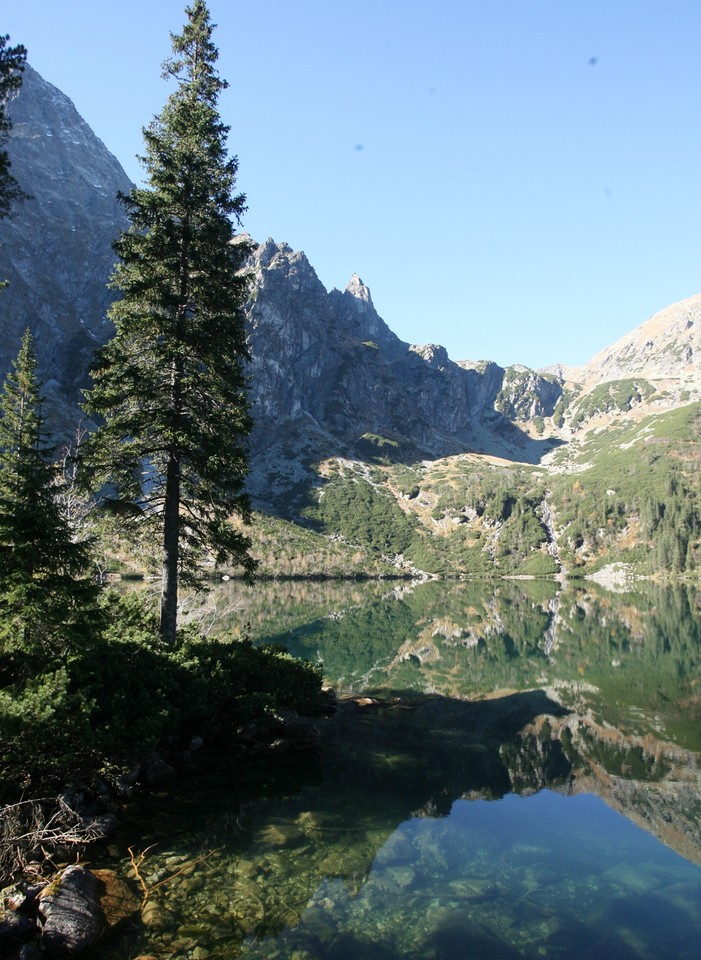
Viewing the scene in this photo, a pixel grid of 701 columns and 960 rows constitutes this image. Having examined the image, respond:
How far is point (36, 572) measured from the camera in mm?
12141

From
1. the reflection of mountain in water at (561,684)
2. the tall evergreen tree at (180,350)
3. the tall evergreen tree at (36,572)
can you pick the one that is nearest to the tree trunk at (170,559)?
the tall evergreen tree at (180,350)

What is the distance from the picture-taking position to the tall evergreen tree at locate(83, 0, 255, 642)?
18844 mm

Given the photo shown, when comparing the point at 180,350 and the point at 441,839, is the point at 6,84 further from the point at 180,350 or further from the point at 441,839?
the point at 441,839

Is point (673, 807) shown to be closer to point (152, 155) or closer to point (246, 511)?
point (246, 511)

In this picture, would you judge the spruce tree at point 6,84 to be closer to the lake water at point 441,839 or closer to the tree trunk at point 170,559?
the tree trunk at point 170,559

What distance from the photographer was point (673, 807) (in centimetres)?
1608

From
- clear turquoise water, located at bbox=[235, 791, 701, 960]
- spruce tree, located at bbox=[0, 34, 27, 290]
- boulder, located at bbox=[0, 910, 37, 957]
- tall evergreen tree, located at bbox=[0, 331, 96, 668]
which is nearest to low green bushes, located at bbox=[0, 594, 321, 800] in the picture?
tall evergreen tree, located at bbox=[0, 331, 96, 668]

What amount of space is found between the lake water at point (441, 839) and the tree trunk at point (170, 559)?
494 centimetres

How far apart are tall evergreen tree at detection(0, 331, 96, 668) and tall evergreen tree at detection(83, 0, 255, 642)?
5.90 m

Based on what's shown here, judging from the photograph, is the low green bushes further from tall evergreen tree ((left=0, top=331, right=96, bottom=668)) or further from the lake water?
the lake water

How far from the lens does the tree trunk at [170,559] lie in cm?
1877

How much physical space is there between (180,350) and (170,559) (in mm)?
7229

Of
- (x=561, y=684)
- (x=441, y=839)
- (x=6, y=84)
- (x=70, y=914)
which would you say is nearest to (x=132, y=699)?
(x=70, y=914)

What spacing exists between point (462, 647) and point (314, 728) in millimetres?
31716
